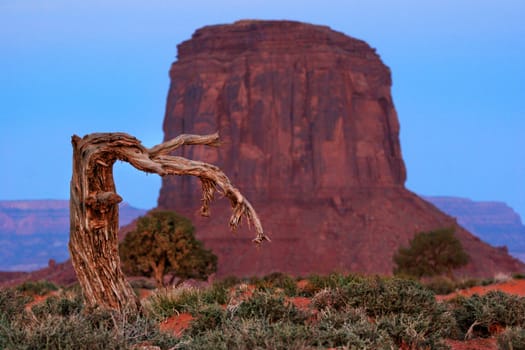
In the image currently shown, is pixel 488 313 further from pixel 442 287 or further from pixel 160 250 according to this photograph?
pixel 160 250

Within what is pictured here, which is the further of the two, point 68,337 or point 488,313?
point 488,313

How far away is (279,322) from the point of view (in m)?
12.2

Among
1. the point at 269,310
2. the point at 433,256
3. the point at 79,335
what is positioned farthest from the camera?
the point at 433,256

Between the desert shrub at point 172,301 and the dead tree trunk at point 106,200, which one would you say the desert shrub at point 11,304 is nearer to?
the dead tree trunk at point 106,200

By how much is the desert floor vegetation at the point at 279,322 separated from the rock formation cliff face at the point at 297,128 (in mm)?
68687

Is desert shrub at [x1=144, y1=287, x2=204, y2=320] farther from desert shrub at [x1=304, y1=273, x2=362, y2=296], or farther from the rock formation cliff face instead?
the rock formation cliff face

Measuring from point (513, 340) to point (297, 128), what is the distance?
3213 inches

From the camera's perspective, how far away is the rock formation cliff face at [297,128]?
88.8 m

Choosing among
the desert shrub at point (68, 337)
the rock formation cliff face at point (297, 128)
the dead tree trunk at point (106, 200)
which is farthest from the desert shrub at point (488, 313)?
the rock formation cliff face at point (297, 128)

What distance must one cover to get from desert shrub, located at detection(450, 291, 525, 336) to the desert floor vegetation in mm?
19

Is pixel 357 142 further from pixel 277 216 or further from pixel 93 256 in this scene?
pixel 93 256

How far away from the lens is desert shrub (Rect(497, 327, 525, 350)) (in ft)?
43.1

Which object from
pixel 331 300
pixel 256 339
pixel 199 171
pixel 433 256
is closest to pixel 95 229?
pixel 199 171

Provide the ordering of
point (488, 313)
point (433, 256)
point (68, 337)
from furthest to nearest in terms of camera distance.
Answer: point (433, 256), point (488, 313), point (68, 337)
